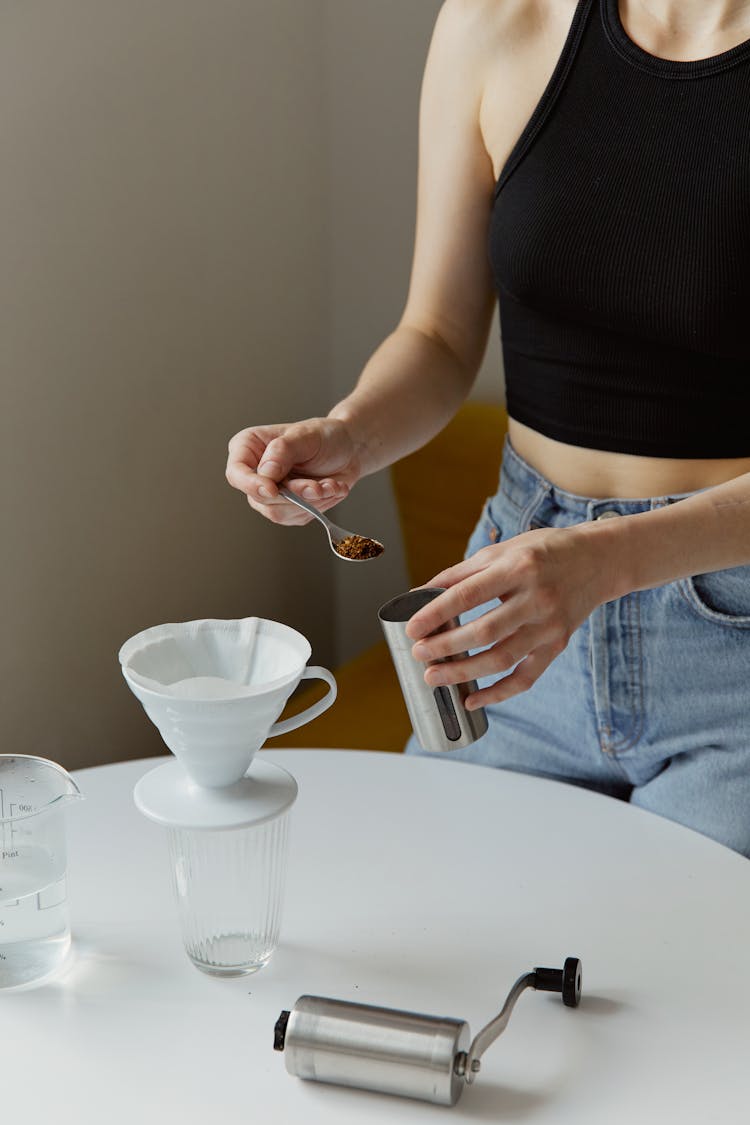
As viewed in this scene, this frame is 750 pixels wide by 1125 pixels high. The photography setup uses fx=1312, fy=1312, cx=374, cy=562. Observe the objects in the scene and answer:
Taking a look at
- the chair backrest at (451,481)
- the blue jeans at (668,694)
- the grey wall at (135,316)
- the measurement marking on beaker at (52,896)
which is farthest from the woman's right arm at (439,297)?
the chair backrest at (451,481)

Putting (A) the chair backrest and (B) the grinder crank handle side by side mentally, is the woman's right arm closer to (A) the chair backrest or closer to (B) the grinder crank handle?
(B) the grinder crank handle

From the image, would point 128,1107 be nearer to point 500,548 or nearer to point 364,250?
point 500,548

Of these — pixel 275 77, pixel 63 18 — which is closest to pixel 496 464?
pixel 275 77

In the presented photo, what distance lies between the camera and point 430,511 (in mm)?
2420

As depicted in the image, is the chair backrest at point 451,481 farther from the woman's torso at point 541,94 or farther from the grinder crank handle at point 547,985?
the grinder crank handle at point 547,985

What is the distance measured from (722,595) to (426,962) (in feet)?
1.49

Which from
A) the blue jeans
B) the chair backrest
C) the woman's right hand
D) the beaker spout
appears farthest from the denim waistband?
the chair backrest

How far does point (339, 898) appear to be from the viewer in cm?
109

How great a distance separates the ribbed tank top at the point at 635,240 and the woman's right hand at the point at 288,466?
0.85 feet

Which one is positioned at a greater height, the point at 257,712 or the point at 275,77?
the point at 275,77

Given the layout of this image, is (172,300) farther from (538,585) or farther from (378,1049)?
(378,1049)

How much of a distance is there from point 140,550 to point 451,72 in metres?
1.02

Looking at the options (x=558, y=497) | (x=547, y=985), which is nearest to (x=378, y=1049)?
(x=547, y=985)

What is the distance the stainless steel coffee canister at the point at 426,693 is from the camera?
0.97m
